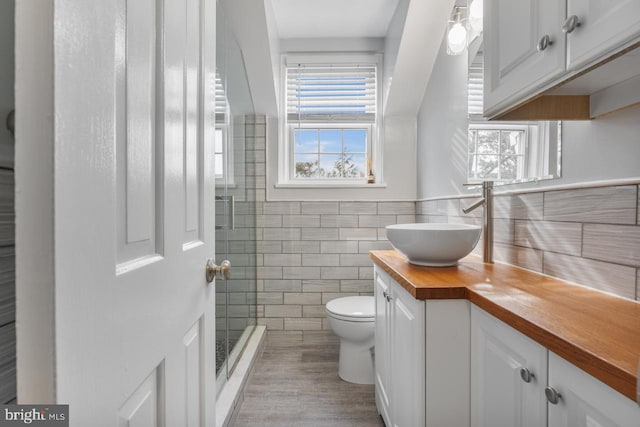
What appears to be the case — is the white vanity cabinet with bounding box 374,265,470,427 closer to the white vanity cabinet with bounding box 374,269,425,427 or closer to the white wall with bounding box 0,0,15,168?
the white vanity cabinet with bounding box 374,269,425,427

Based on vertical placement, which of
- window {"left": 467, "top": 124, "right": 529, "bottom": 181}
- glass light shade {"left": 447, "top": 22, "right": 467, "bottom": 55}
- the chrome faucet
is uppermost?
glass light shade {"left": 447, "top": 22, "right": 467, "bottom": 55}

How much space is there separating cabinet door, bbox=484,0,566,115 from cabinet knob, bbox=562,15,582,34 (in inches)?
0.9

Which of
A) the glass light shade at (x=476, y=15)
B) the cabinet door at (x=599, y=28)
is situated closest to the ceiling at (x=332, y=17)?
the glass light shade at (x=476, y=15)

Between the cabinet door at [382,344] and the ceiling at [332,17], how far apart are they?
6.07 feet

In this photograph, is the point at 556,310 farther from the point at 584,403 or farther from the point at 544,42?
the point at 544,42

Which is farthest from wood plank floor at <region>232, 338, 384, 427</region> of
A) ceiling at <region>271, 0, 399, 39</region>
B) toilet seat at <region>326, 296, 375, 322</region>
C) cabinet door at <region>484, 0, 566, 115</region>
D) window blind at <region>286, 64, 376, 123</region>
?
ceiling at <region>271, 0, 399, 39</region>

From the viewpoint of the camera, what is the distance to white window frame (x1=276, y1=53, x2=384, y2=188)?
2.74 m

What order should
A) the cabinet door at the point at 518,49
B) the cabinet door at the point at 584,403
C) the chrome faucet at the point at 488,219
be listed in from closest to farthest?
the cabinet door at the point at 584,403 < the cabinet door at the point at 518,49 < the chrome faucet at the point at 488,219

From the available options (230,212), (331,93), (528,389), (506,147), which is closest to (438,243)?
(506,147)

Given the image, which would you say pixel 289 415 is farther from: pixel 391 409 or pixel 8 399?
pixel 8 399

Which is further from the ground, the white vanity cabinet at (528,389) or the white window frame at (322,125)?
the white window frame at (322,125)

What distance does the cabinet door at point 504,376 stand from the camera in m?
0.67

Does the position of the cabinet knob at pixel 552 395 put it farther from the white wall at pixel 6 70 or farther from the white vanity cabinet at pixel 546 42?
the white wall at pixel 6 70

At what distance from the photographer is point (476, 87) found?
1747 mm
